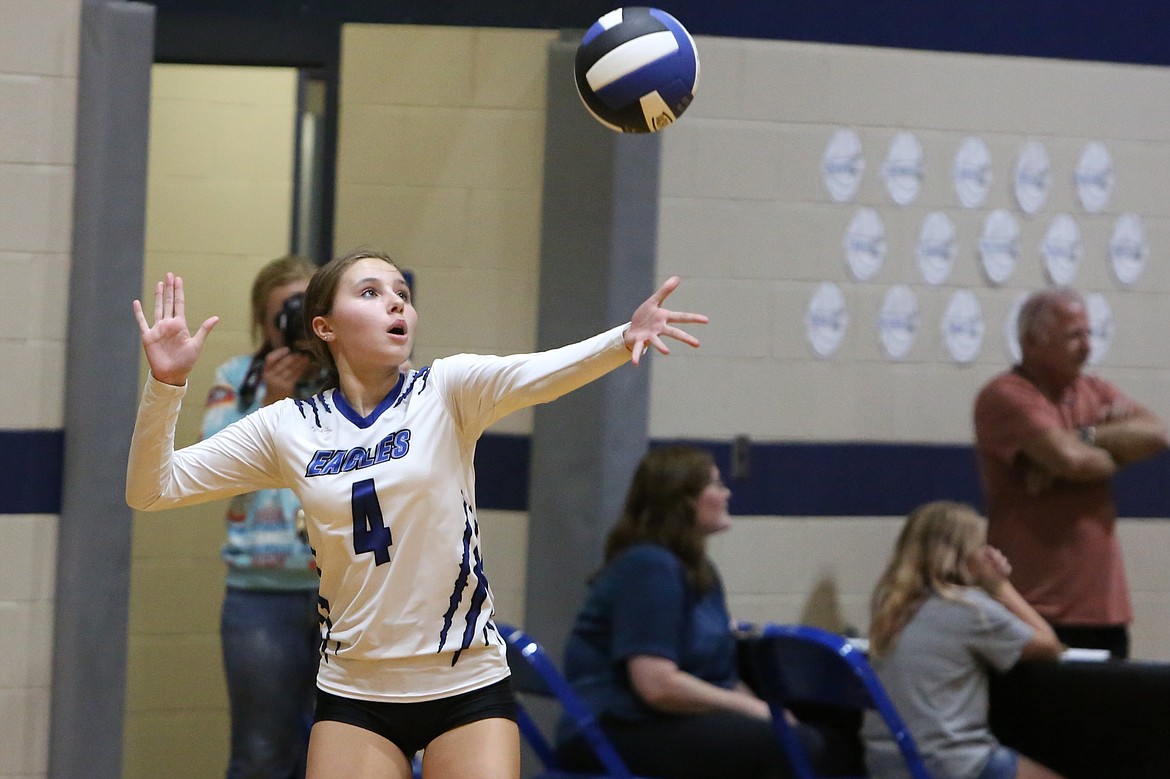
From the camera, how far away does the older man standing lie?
4.95m

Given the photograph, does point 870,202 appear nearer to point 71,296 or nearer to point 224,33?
point 224,33

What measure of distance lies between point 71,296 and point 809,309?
7.74 feet

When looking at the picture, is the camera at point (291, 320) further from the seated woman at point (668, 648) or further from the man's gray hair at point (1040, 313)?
the man's gray hair at point (1040, 313)

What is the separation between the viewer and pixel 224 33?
4910mm

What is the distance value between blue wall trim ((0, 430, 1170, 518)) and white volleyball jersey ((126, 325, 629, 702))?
199cm

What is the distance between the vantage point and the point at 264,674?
409 cm

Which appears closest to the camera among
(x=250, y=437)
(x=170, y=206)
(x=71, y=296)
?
(x=250, y=437)

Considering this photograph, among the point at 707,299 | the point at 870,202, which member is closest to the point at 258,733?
the point at 707,299

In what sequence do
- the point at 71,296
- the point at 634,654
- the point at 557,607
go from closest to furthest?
the point at 634,654 < the point at 71,296 < the point at 557,607

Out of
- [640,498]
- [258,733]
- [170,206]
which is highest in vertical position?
[170,206]

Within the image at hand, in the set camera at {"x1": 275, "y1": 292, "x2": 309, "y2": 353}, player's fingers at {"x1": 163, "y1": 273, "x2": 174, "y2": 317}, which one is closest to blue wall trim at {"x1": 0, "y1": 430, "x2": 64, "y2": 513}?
camera at {"x1": 275, "y1": 292, "x2": 309, "y2": 353}

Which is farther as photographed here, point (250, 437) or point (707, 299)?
point (707, 299)

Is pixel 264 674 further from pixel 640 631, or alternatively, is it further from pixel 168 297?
pixel 168 297

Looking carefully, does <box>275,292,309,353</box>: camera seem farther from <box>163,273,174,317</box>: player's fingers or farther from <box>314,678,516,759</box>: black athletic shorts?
<box>314,678,516,759</box>: black athletic shorts
